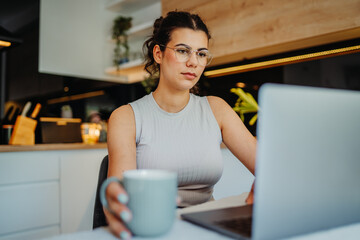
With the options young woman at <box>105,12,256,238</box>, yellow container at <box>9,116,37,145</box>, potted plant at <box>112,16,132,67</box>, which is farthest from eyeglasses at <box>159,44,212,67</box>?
potted plant at <box>112,16,132,67</box>

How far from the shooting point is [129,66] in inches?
136

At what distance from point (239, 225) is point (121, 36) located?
329 centimetres

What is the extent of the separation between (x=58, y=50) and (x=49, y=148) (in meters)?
1.59

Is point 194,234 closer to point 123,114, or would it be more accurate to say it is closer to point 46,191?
point 123,114

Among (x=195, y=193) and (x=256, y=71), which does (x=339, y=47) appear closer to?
(x=256, y=71)

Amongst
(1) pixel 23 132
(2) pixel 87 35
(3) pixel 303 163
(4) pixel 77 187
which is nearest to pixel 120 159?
(3) pixel 303 163

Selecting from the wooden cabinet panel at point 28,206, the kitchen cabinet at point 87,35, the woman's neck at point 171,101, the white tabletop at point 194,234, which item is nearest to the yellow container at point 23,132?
the wooden cabinet panel at point 28,206

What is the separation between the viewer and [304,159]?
46cm

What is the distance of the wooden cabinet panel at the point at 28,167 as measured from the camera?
1.94m

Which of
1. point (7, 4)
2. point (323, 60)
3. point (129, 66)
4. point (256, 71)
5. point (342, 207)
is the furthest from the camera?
point (129, 66)

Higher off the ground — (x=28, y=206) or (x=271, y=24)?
(x=271, y=24)

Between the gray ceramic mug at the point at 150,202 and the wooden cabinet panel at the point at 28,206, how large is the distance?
5.78ft

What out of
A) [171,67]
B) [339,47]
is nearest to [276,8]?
[339,47]

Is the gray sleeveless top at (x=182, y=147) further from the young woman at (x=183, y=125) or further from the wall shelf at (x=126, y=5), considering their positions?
the wall shelf at (x=126, y=5)
